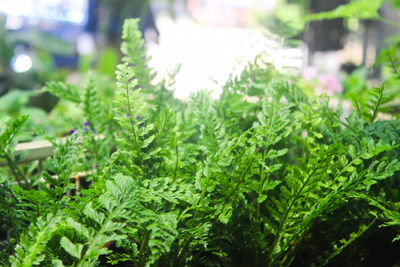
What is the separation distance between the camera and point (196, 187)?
580 mm

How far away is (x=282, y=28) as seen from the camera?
93 centimetres

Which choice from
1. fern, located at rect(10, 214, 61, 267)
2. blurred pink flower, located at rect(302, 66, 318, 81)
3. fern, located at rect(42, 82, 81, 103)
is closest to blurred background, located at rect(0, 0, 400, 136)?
blurred pink flower, located at rect(302, 66, 318, 81)

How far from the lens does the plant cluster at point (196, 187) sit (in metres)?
0.54

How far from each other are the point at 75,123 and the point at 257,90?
1.55 ft

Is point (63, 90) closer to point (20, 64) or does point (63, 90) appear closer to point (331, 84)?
point (20, 64)

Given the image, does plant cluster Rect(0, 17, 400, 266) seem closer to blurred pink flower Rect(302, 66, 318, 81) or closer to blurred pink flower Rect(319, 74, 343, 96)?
blurred pink flower Rect(319, 74, 343, 96)

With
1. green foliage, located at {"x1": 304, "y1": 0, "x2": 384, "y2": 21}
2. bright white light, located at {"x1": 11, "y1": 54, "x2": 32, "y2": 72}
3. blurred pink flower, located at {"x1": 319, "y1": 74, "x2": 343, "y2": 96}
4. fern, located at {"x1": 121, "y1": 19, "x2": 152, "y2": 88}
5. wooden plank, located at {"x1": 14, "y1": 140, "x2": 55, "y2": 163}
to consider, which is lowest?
blurred pink flower, located at {"x1": 319, "y1": 74, "x2": 343, "y2": 96}

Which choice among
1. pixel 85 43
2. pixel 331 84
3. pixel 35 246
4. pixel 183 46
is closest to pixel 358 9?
pixel 331 84

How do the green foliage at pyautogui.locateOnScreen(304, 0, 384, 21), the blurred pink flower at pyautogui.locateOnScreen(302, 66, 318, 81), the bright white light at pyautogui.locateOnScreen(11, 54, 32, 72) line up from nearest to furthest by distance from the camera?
the green foliage at pyautogui.locateOnScreen(304, 0, 384, 21)
the bright white light at pyautogui.locateOnScreen(11, 54, 32, 72)
the blurred pink flower at pyautogui.locateOnScreen(302, 66, 318, 81)

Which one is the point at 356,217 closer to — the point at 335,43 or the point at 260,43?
the point at 260,43

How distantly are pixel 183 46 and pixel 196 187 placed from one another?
2.98 metres

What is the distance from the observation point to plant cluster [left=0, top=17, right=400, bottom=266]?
539 mm

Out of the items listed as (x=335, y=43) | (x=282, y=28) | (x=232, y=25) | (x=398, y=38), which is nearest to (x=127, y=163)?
(x=282, y=28)

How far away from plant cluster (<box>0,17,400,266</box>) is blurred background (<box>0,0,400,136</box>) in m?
0.11
